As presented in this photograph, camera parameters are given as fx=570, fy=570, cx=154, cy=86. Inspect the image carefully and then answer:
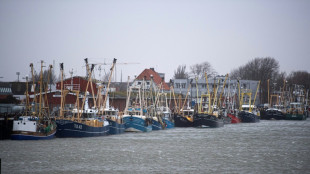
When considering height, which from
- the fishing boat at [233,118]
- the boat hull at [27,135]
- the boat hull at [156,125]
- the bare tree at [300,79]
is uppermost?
the bare tree at [300,79]

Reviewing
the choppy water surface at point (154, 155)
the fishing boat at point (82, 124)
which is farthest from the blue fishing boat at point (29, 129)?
the fishing boat at point (82, 124)

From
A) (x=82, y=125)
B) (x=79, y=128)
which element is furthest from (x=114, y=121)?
(x=79, y=128)

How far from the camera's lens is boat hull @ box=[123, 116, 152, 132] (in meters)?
69.5

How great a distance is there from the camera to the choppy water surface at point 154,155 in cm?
3725

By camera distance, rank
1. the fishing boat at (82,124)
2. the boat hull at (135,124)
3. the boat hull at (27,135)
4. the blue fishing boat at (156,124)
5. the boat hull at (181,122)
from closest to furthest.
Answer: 1. the boat hull at (27,135)
2. the fishing boat at (82,124)
3. the boat hull at (135,124)
4. the blue fishing boat at (156,124)
5. the boat hull at (181,122)

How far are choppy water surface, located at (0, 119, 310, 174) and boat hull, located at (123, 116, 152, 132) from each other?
9245mm

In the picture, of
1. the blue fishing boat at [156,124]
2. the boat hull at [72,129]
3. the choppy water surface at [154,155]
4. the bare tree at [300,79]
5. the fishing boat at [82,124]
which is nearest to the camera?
the choppy water surface at [154,155]

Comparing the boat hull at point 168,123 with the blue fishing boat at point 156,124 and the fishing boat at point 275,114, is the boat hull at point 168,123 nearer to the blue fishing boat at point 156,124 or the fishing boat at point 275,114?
the blue fishing boat at point 156,124

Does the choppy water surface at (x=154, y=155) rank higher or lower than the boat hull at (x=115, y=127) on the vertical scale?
lower

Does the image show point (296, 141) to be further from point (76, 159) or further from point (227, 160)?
point (76, 159)

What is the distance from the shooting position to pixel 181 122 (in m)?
86.4

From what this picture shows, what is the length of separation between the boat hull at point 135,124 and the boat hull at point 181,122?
15.8 meters

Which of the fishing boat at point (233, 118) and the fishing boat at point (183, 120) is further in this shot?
the fishing boat at point (233, 118)

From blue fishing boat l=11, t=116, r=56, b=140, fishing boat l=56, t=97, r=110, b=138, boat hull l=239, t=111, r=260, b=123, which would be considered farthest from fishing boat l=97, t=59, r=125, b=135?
boat hull l=239, t=111, r=260, b=123
